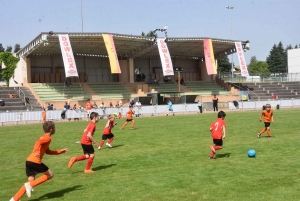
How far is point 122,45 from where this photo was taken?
1984 inches

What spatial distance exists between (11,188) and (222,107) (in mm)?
40734

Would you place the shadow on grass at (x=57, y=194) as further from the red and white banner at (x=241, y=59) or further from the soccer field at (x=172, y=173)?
the red and white banner at (x=241, y=59)

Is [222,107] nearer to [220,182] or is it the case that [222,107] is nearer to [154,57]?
[154,57]

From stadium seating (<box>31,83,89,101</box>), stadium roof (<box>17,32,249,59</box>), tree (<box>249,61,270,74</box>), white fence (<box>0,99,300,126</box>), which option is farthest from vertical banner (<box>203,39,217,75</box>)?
tree (<box>249,61,270,74</box>)

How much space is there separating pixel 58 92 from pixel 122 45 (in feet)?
34.2

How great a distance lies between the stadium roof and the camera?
146ft

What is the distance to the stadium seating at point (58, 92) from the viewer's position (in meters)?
45.2

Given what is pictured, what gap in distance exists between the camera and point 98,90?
165 feet

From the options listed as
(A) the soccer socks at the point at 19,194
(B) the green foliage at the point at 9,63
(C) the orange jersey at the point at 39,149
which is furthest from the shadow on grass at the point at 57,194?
(B) the green foliage at the point at 9,63

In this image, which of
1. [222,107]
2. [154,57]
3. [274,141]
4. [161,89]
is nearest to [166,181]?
[274,141]

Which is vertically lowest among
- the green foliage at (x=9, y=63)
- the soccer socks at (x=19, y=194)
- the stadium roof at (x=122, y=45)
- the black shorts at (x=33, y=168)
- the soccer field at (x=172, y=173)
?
the soccer field at (x=172, y=173)

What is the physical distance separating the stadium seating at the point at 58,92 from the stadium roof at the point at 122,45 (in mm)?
4634

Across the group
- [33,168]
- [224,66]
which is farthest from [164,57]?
[224,66]

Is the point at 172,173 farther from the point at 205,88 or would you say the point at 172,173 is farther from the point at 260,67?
the point at 260,67
